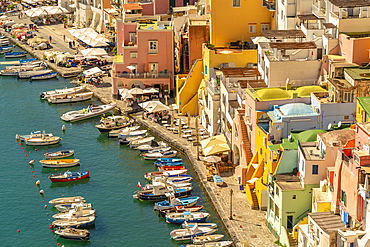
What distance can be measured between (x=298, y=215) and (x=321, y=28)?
3521 cm

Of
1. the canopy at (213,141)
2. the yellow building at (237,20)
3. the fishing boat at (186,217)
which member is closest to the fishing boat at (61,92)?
the yellow building at (237,20)

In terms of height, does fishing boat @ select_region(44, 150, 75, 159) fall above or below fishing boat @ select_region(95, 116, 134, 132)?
below

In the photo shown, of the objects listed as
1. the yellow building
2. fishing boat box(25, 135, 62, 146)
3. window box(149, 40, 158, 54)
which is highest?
the yellow building

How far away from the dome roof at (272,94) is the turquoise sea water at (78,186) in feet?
51.7

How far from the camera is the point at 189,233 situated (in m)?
81.6

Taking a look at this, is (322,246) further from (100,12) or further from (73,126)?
(100,12)

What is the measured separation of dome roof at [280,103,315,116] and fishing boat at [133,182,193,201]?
1769 centimetres

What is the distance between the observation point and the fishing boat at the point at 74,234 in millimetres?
82250

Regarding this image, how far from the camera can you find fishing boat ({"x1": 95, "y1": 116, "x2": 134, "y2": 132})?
114812 millimetres

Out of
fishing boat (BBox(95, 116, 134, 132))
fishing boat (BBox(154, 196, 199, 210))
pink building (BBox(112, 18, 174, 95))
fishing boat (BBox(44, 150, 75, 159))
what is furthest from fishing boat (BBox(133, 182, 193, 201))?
pink building (BBox(112, 18, 174, 95))

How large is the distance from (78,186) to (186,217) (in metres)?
19.4

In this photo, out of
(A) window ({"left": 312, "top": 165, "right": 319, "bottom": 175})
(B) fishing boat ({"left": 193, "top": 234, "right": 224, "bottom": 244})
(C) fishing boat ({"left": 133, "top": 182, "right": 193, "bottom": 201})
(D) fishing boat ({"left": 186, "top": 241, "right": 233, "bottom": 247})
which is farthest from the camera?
(C) fishing boat ({"left": 133, "top": 182, "right": 193, "bottom": 201})

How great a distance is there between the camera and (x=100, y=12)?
172250 mm

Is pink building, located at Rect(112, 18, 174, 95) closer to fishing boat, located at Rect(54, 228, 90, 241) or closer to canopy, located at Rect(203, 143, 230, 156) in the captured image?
canopy, located at Rect(203, 143, 230, 156)
